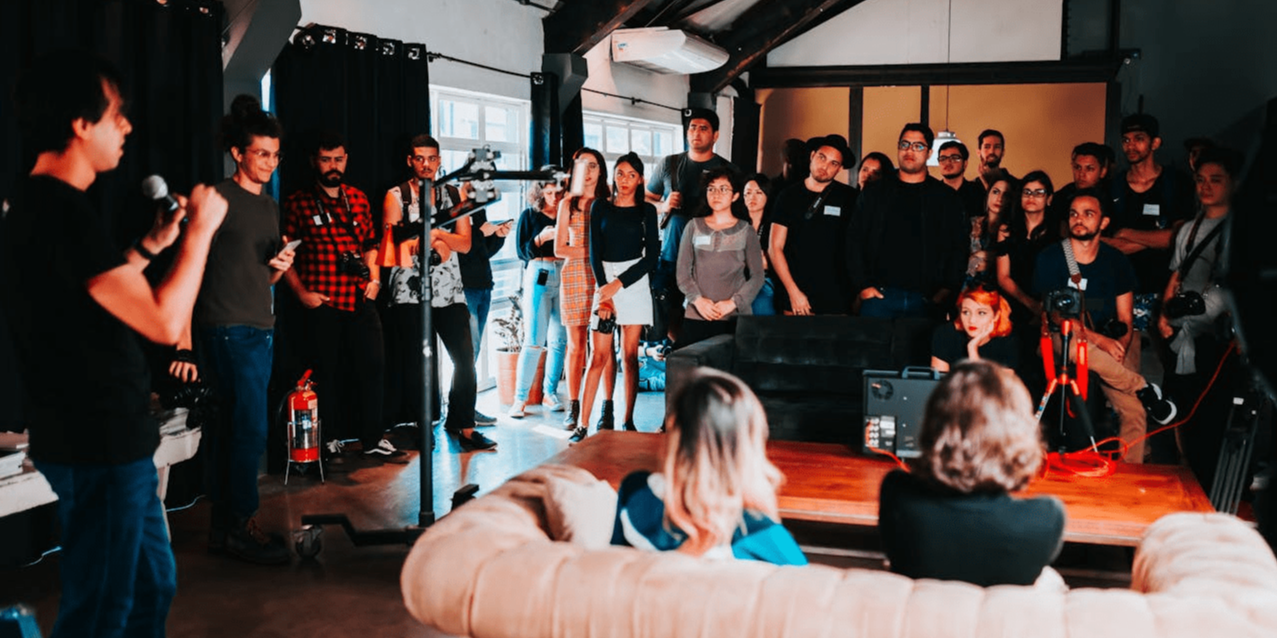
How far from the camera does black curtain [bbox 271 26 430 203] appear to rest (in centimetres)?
503

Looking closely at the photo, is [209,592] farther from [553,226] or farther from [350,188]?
[553,226]

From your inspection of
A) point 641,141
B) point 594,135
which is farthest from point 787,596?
point 641,141

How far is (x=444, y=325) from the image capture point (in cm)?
547

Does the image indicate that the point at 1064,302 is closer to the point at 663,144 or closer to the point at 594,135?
the point at 594,135

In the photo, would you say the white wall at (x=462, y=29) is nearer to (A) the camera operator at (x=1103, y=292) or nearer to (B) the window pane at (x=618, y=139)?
(B) the window pane at (x=618, y=139)

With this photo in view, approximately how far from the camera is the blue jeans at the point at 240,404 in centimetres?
367

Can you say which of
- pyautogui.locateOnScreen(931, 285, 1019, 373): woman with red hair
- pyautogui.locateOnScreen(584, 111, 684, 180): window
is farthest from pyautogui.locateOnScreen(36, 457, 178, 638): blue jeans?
pyautogui.locateOnScreen(584, 111, 684, 180): window

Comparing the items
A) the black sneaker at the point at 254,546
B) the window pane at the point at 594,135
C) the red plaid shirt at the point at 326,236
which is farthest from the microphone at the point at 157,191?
the window pane at the point at 594,135

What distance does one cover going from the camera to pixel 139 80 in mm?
4121

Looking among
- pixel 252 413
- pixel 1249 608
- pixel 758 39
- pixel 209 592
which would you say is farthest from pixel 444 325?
pixel 758 39

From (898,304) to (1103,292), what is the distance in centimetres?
93

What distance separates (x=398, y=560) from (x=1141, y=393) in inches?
113

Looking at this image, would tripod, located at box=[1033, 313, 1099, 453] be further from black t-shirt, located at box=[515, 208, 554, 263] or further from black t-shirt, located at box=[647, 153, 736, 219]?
black t-shirt, located at box=[515, 208, 554, 263]

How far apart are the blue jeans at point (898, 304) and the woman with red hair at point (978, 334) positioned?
0.75 metres
